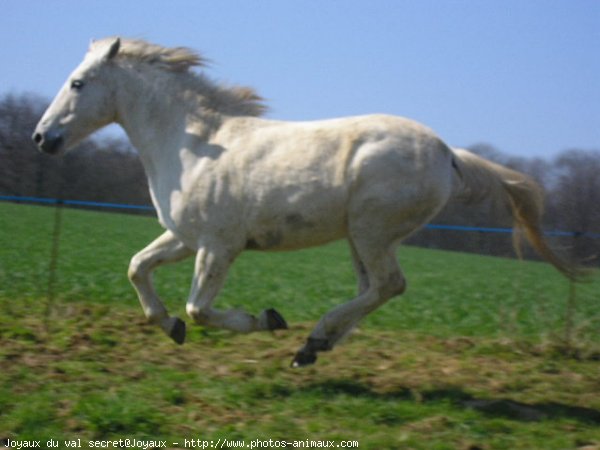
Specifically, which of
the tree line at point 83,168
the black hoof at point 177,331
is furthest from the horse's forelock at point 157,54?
the tree line at point 83,168

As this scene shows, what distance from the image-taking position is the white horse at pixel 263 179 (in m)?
5.38

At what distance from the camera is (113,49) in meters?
5.99

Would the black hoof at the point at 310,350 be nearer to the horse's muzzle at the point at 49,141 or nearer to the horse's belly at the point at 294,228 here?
the horse's belly at the point at 294,228

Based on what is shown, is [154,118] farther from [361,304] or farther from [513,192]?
[513,192]

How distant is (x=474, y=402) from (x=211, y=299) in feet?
6.58

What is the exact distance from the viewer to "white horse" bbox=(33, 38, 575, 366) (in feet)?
17.6

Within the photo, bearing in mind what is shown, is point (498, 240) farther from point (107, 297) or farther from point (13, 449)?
point (13, 449)

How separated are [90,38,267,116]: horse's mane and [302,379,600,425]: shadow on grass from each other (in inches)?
89.9

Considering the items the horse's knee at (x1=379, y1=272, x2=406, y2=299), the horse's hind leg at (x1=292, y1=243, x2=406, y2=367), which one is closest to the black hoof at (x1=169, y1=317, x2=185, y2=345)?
the horse's hind leg at (x1=292, y1=243, x2=406, y2=367)

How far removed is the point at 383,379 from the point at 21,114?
27317 mm

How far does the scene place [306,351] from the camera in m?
5.42

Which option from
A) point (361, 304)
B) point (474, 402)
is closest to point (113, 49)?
point (361, 304)

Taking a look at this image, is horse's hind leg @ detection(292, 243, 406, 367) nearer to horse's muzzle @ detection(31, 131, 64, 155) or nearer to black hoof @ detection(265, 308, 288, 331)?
black hoof @ detection(265, 308, 288, 331)

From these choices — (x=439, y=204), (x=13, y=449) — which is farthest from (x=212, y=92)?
(x=13, y=449)
